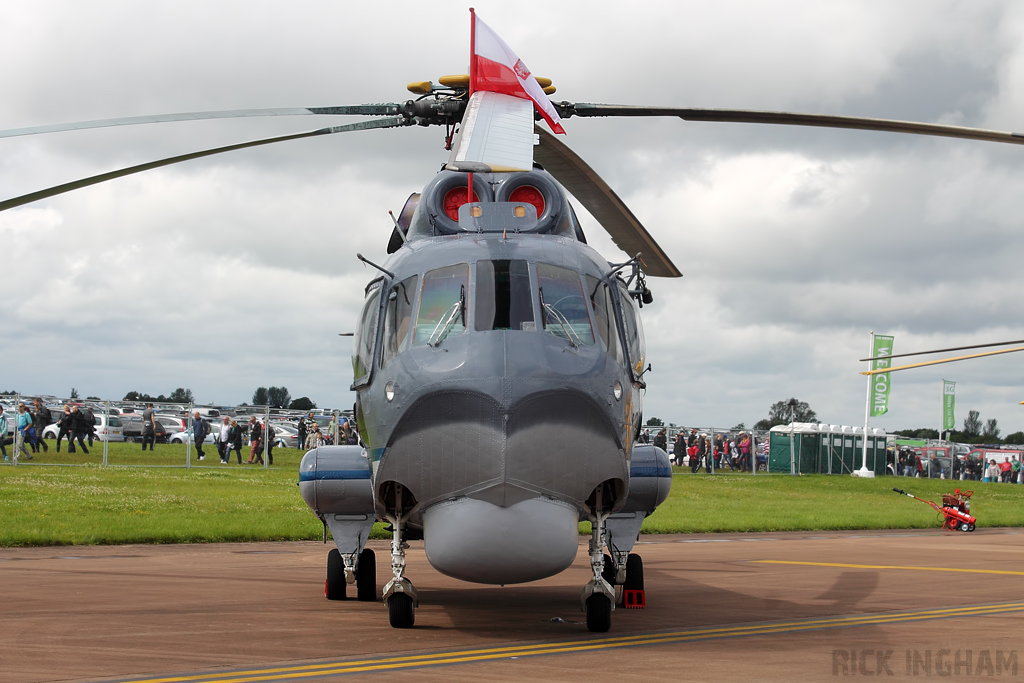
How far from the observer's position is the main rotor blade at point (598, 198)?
34.6ft

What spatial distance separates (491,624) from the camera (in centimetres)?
992

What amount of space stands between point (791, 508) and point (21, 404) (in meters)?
24.2

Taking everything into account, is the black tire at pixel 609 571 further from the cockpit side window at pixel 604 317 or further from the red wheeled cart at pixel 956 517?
the red wheeled cart at pixel 956 517

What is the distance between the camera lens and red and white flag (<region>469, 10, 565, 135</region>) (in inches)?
294

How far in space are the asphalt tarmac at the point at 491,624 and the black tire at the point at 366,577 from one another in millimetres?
629

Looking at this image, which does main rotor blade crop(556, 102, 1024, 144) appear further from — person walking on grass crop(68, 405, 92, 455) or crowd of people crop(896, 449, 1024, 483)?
crowd of people crop(896, 449, 1024, 483)

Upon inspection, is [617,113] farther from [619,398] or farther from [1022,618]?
[1022,618]

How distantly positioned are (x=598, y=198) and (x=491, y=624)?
4403 mm

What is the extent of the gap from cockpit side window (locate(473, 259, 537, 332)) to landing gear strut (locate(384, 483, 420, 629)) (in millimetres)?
1629

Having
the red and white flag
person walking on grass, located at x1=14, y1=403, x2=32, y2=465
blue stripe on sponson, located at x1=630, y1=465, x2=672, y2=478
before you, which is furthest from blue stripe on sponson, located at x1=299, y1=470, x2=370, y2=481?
person walking on grass, located at x1=14, y1=403, x2=32, y2=465

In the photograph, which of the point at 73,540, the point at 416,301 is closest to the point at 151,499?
the point at 73,540

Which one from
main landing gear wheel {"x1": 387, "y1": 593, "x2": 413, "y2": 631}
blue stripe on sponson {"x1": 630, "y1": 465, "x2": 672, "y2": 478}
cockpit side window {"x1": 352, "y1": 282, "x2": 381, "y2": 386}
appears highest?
cockpit side window {"x1": 352, "y1": 282, "x2": 381, "y2": 386}

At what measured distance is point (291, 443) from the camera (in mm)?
45906

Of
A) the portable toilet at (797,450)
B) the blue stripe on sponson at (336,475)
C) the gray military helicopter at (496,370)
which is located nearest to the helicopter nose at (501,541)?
the gray military helicopter at (496,370)
